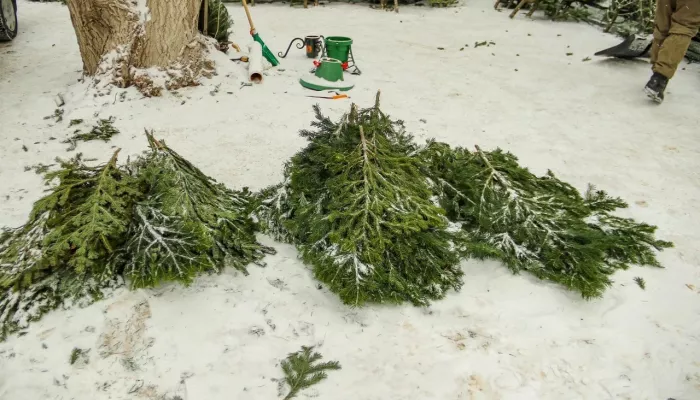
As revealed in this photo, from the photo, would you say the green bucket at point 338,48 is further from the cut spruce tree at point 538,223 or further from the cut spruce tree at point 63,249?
the cut spruce tree at point 63,249

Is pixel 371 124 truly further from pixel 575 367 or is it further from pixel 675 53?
pixel 675 53

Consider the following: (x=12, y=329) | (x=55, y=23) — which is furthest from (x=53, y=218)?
(x=55, y=23)

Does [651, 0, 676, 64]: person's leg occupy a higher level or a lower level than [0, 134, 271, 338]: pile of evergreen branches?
higher

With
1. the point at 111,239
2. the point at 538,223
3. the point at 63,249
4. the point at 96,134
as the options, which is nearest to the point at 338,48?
the point at 96,134

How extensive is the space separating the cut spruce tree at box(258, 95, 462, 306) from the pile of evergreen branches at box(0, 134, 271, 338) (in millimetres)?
460

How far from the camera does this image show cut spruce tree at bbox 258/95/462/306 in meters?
2.53

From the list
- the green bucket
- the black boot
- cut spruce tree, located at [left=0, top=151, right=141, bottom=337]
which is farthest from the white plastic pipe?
the black boot

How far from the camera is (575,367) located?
231 centimetres

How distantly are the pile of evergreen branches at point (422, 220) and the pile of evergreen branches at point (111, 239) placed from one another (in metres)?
0.57

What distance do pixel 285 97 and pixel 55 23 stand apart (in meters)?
6.42

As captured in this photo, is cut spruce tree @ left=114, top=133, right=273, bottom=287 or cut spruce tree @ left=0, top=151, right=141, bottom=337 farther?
cut spruce tree @ left=114, top=133, right=273, bottom=287

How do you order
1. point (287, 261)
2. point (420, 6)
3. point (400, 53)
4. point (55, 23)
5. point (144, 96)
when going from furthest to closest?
point (420, 6), point (55, 23), point (400, 53), point (144, 96), point (287, 261)

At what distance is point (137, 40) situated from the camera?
520 centimetres

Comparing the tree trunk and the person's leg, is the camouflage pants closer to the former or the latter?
the person's leg
